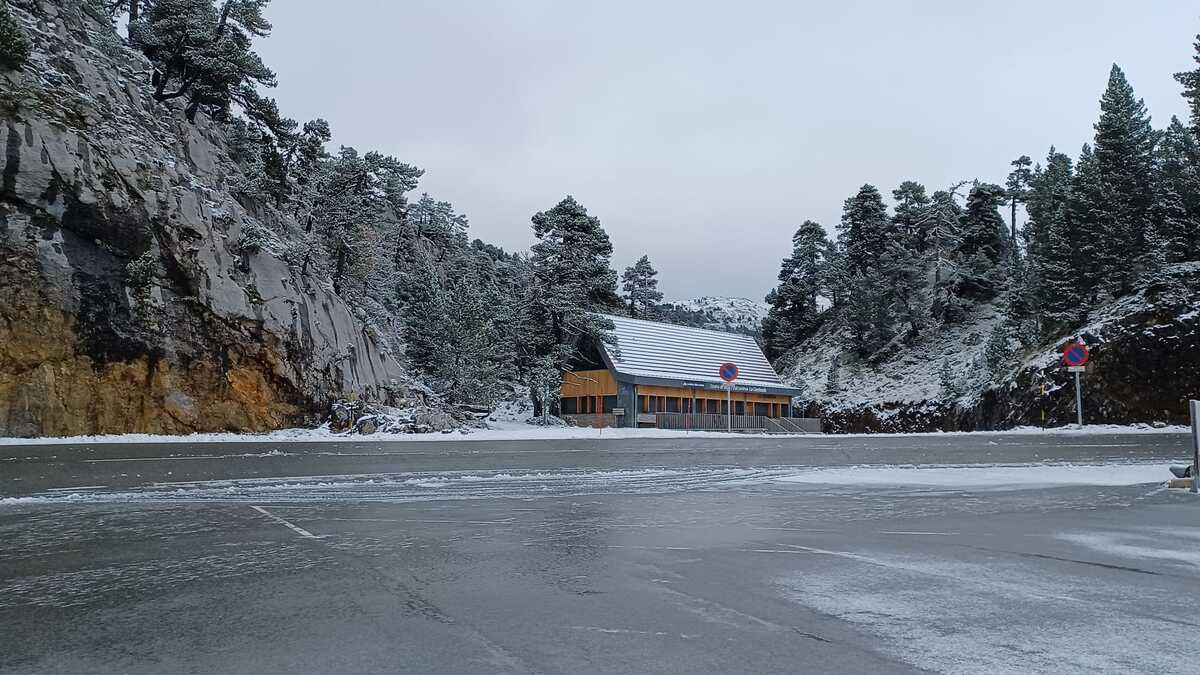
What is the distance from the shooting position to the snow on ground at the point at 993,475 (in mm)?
12211

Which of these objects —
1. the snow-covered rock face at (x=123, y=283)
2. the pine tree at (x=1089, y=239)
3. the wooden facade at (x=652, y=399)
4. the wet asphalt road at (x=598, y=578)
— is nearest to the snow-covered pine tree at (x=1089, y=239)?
the pine tree at (x=1089, y=239)

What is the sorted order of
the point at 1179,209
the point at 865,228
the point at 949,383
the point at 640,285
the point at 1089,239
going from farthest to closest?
the point at 640,285
the point at 865,228
the point at 949,383
the point at 1089,239
the point at 1179,209

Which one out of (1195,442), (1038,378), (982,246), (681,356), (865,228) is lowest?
(1195,442)

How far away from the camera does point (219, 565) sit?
5.63 metres

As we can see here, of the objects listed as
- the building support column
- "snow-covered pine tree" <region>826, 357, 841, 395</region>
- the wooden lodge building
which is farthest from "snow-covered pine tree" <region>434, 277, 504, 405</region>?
"snow-covered pine tree" <region>826, 357, 841, 395</region>

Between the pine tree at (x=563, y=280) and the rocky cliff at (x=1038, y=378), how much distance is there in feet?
80.3

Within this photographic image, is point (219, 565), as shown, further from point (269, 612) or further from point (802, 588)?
point (802, 588)

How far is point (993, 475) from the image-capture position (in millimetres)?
13406

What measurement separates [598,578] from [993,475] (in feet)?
35.3

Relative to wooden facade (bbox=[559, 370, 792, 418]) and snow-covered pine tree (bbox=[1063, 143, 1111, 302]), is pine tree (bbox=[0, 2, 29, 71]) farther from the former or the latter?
snow-covered pine tree (bbox=[1063, 143, 1111, 302])

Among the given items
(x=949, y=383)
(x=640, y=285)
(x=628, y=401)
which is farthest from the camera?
(x=640, y=285)

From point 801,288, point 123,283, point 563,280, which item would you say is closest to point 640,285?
point 801,288

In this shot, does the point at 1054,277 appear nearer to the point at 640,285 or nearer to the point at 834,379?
the point at 834,379

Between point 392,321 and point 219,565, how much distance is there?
46571mm
